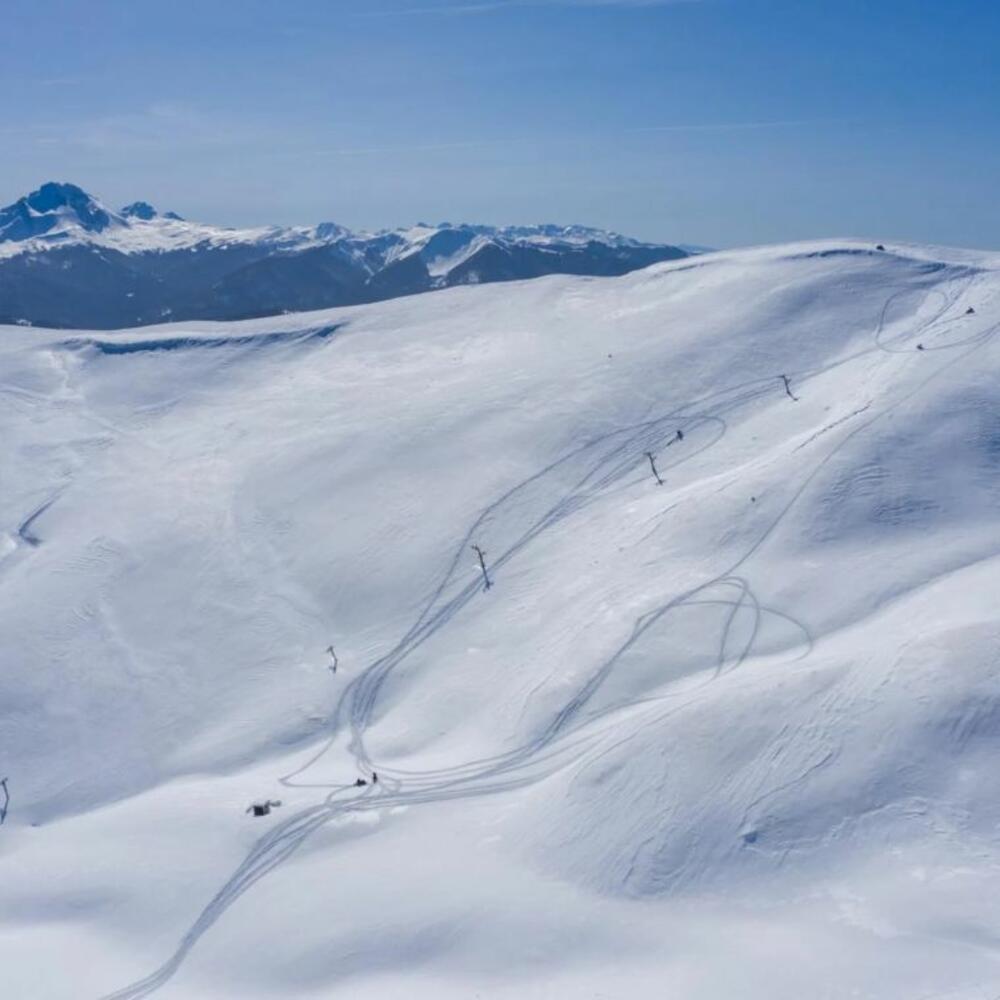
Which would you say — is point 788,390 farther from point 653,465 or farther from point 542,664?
point 542,664

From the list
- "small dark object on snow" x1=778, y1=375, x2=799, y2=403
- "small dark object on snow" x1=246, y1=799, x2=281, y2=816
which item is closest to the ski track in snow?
"small dark object on snow" x1=778, y1=375, x2=799, y2=403

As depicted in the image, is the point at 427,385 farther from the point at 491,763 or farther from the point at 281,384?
the point at 491,763

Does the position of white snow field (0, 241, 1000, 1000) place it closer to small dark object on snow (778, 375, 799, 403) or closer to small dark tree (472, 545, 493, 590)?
small dark object on snow (778, 375, 799, 403)

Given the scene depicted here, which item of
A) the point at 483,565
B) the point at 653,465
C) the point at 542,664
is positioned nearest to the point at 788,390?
the point at 653,465

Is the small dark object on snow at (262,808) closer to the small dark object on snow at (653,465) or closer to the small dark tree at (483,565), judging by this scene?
the small dark tree at (483,565)

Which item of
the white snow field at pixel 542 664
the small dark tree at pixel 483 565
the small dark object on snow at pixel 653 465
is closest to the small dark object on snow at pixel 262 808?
the white snow field at pixel 542 664

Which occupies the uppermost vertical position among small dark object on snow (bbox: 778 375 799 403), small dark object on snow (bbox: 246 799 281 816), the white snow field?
small dark object on snow (bbox: 778 375 799 403)
